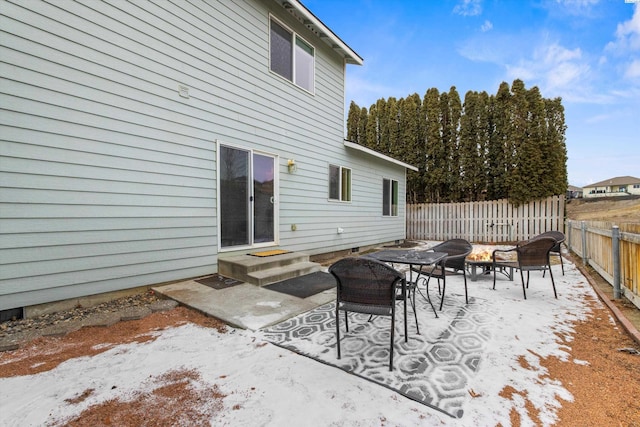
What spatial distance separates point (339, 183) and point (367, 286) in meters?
5.99

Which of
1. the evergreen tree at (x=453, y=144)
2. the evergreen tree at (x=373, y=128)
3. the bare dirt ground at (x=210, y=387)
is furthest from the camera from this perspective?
the evergreen tree at (x=373, y=128)

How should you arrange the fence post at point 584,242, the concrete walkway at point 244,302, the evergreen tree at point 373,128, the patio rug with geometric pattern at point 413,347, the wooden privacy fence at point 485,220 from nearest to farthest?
1. the patio rug with geometric pattern at point 413,347
2. the concrete walkway at point 244,302
3. the fence post at point 584,242
4. the wooden privacy fence at point 485,220
5. the evergreen tree at point 373,128

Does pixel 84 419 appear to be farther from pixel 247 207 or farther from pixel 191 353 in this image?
pixel 247 207

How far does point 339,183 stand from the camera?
8.16 meters

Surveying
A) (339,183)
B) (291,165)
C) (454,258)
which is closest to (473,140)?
(339,183)

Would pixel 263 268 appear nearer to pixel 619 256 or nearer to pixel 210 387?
pixel 210 387

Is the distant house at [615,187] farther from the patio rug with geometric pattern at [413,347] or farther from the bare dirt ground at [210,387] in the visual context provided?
the patio rug with geometric pattern at [413,347]

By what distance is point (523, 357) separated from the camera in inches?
95.3

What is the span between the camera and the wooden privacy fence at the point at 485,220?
10.4 m

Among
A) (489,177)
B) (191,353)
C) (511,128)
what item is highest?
(511,128)

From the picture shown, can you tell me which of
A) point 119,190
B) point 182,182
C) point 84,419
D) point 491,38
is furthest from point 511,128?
point 84,419

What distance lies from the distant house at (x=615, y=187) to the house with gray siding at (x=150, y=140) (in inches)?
2364

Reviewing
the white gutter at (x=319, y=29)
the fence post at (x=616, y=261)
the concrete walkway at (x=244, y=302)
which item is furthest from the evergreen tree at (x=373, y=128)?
the concrete walkway at (x=244, y=302)

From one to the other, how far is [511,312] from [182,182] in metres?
5.04
